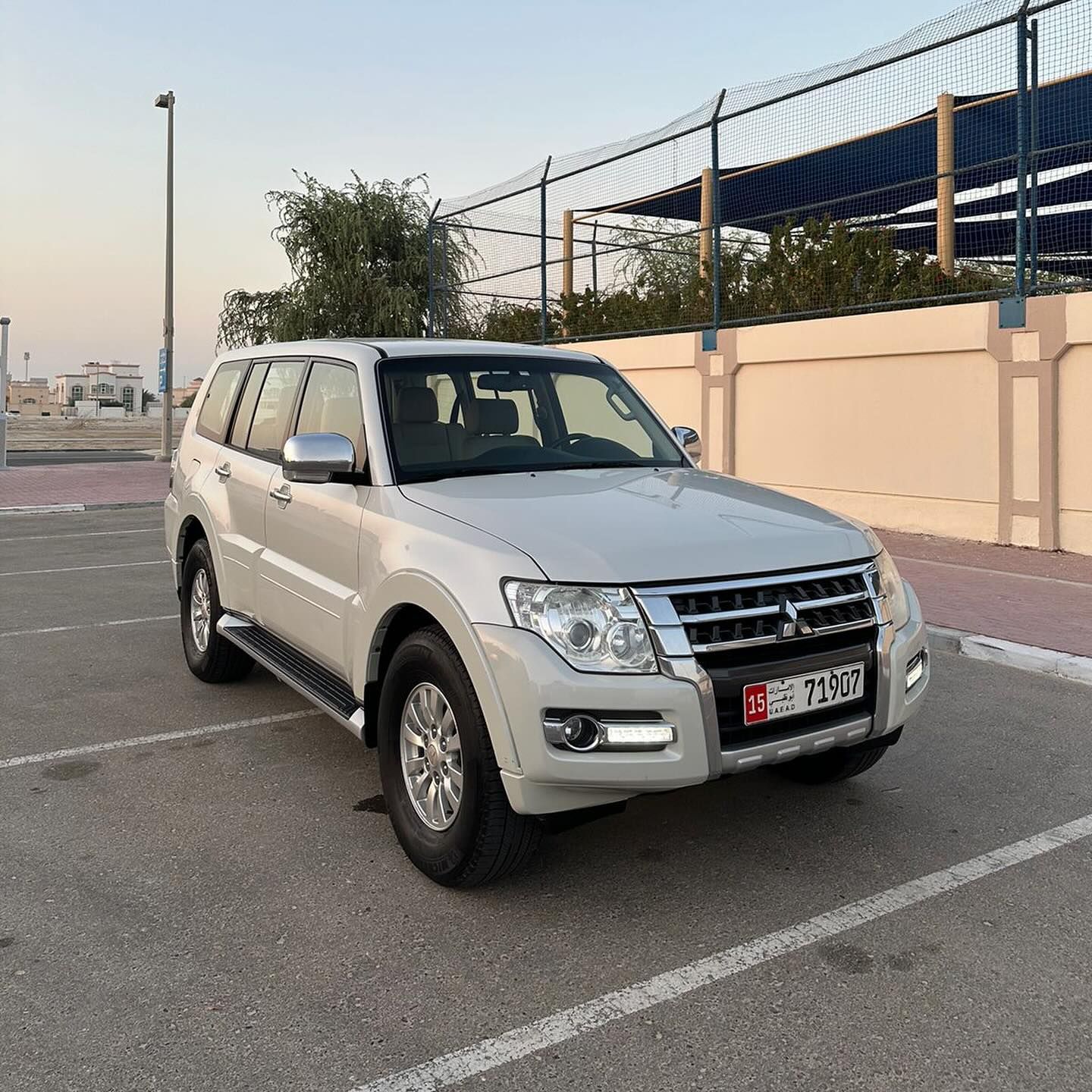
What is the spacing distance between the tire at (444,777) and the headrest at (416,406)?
1116mm

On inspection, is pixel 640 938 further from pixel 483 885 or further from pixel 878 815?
pixel 878 815

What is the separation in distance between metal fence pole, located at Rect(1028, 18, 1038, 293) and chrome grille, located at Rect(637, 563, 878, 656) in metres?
8.08

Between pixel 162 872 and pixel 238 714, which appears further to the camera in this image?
pixel 238 714

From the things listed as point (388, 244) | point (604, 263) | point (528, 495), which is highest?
point (388, 244)

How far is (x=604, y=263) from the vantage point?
54.8 feet

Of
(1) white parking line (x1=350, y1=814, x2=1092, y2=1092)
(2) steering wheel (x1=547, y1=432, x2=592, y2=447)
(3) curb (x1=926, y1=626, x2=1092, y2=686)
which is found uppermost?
(2) steering wheel (x1=547, y1=432, x2=592, y2=447)

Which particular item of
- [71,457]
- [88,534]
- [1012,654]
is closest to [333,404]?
[1012,654]

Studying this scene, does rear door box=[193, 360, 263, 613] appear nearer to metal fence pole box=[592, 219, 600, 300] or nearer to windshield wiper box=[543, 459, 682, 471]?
windshield wiper box=[543, 459, 682, 471]

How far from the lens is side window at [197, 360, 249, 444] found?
577 centimetres

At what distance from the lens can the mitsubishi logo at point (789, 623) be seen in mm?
3223

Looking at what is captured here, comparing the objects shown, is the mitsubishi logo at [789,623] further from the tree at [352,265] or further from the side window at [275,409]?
the tree at [352,265]

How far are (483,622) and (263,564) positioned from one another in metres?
2.00

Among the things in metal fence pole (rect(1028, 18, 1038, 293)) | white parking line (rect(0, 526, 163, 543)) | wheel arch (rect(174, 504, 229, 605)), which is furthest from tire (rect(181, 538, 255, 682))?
metal fence pole (rect(1028, 18, 1038, 293))

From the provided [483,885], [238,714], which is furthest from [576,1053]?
[238,714]
